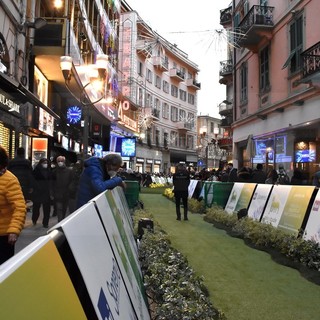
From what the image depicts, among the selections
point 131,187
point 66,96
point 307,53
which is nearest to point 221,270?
point 131,187

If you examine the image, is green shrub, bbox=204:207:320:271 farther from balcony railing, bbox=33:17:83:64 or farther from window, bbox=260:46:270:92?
window, bbox=260:46:270:92

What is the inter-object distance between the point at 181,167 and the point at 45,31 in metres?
7.48

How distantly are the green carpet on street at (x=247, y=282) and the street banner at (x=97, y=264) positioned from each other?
2.28m

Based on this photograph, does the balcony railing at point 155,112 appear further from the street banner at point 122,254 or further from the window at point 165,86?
the street banner at point 122,254

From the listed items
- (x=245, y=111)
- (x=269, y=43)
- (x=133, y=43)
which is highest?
(x=133, y=43)

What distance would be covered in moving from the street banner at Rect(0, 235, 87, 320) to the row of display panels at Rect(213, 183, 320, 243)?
6240mm

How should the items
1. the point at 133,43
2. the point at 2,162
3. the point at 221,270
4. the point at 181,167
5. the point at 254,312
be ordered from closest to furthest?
the point at 2,162 → the point at 254,312 → the point at 221,270 → the point at 181,167 → the point at 133,43

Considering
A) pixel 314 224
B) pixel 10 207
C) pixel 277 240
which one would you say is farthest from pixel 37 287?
pixel 277 240

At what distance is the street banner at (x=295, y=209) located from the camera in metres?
8.08

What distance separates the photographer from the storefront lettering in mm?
11116

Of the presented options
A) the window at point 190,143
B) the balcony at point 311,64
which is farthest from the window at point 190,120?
the balcony at point 311,64

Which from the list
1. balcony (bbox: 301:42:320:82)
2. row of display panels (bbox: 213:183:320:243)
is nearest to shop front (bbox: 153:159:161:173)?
balcony (bbox: 301:42:320:82)

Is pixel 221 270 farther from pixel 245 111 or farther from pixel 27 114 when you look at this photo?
pixel 245 111

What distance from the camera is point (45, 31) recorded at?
54.0 ft
